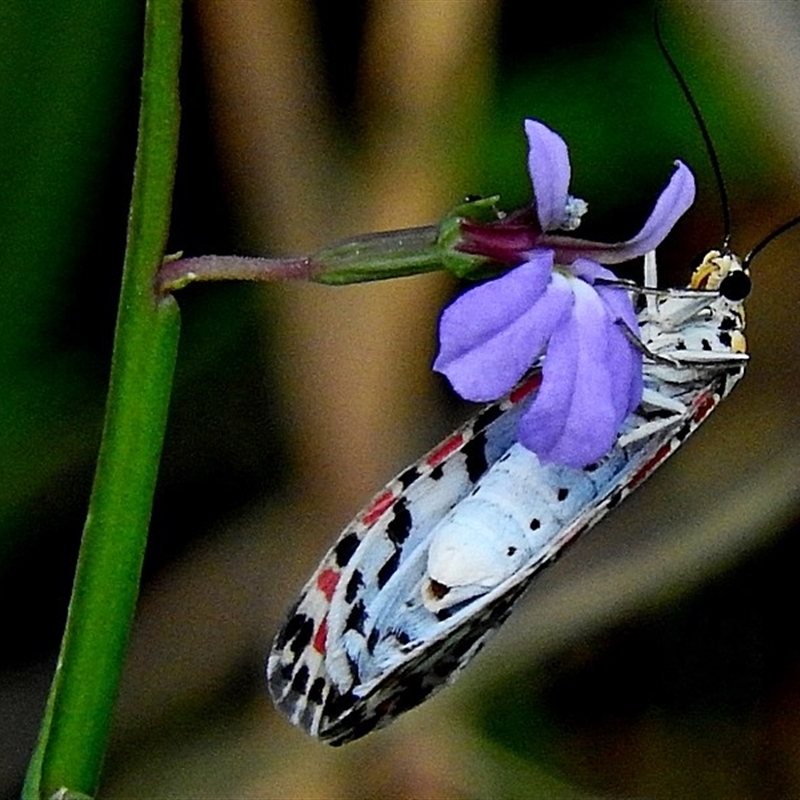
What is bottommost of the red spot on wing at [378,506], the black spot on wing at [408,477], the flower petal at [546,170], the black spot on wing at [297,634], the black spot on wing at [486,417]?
the black spot on wing at [297,634]

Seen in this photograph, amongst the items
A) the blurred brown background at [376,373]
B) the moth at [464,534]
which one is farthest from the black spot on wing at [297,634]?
the blurred brown background at [376,373]

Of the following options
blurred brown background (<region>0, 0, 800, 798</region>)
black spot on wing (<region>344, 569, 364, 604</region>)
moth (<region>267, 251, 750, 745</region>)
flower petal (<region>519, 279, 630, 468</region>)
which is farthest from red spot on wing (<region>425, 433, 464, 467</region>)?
blurred brown background (<region>0, 0, 800, 798</region>)

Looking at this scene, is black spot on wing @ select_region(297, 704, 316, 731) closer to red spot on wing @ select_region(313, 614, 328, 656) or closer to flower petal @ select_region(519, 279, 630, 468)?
red spot on wing @ select_region(313, 614, 328, 656)

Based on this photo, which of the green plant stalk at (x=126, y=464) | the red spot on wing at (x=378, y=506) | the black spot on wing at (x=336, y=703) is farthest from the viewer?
the red spot on wing at (x=378, y=506)

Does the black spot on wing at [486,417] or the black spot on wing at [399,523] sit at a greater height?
the black spot on wing at [486,417]

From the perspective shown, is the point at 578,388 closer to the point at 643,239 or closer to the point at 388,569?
the point at 643,239

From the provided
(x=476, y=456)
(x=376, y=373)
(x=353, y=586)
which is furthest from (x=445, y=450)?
(x=376, y=373)

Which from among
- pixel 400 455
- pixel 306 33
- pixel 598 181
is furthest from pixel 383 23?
pixel 400 455

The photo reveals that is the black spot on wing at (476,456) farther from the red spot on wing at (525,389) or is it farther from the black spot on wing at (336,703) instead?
the black spot on wing at (336,703)
